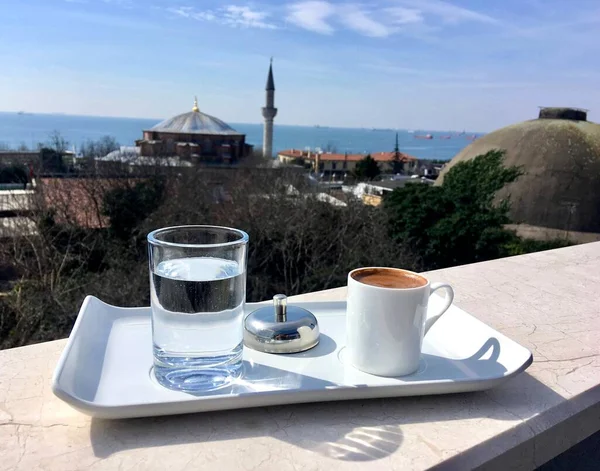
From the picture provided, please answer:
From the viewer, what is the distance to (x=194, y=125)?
28281 millimetres

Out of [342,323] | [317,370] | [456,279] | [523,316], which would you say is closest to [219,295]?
[317,370]

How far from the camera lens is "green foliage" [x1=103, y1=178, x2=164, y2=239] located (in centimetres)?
878

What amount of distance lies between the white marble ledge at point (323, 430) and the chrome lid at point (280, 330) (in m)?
0.12

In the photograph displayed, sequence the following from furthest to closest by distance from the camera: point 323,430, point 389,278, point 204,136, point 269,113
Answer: point 269,113
point 204,136
point 389,278
point 323,430

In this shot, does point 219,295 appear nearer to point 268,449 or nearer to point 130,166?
point 268,449

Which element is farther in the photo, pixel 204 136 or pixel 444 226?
pixel 204 136

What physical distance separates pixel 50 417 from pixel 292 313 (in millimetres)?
365

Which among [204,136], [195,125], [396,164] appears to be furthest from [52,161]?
[396,164]

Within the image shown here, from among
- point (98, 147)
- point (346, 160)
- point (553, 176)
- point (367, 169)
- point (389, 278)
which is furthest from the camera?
point (346, 160)

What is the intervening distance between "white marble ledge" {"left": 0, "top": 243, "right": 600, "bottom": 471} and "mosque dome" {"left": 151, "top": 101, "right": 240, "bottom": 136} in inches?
1041

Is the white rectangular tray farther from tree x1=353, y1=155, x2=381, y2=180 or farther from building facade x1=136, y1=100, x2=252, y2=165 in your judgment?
tree x1=353, y1=155, x2=381, y2=180

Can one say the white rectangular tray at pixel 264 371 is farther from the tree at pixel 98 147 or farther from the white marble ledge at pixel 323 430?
the tree at pixel 98 147

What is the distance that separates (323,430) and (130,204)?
9304mm

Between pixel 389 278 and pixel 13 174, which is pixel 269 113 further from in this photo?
pixel 389 278
